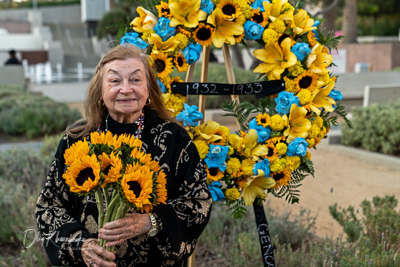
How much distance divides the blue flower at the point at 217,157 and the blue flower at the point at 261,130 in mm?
225

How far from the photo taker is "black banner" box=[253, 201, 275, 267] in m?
3.25

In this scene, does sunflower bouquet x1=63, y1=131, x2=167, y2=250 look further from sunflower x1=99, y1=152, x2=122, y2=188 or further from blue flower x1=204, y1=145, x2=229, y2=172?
blue flower x1=204, y1=145, x2=229, y2=172

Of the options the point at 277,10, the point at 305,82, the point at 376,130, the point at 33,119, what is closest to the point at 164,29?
the point at 277,10

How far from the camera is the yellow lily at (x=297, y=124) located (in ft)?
10.4

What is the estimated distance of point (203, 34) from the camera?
3.24 m

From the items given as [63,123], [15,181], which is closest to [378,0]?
[63,123]

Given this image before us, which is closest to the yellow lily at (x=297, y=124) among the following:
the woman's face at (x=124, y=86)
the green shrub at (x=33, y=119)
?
the woman's face at (x=124, y=86)

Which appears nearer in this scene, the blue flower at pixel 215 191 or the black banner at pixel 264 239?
the blue flower at pixel 215 191

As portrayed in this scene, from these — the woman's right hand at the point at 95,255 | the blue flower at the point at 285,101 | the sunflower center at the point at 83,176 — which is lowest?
the woman's right hand at the point at 95,255

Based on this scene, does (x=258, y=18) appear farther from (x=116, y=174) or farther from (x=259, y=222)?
(x=116, y=174)

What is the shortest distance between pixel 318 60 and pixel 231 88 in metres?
0.54

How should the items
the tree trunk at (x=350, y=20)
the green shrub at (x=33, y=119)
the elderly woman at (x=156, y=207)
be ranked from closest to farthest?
the elderly woman at (x=156, y=207), the green shrub at (x=33, y=119), the tree trunk at (x=350, y=20)

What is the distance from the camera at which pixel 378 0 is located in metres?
34.4

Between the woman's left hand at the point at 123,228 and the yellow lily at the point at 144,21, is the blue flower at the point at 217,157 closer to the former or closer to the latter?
the yellow lily at the point at 144,21
